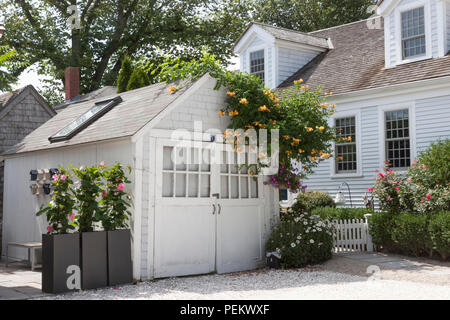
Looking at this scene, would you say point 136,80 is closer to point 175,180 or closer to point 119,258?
point 175,180

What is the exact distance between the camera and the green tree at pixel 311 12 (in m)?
30.0

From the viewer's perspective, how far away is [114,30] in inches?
1220

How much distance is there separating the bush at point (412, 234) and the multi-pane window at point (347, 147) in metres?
5.14

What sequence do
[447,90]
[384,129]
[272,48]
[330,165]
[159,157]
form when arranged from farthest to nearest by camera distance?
1. [272,48]
2. [330,165]
3. [384,129]
4. [447,90]
5. [159,157]

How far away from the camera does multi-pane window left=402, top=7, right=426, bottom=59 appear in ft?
47.8

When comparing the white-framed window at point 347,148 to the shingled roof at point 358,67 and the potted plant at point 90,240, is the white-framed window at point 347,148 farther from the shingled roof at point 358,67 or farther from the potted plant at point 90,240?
the potted plant at point 90,240

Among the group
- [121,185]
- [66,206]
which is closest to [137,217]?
[121,185]

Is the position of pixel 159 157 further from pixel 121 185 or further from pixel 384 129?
pixel 384 129

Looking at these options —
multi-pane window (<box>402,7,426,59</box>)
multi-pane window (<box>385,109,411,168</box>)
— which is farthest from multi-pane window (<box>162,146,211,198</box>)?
multi-pane window (<box>402,7,426,59</box>)

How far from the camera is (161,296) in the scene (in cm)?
695

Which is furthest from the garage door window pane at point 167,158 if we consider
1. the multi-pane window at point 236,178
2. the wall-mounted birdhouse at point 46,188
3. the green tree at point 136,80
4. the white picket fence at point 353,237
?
the green tree at point 136,80

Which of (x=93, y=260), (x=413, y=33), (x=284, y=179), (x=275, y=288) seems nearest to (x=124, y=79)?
(x=413, y=33)

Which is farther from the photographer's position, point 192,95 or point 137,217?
point 192,95

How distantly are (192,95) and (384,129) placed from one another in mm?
A: 7844
